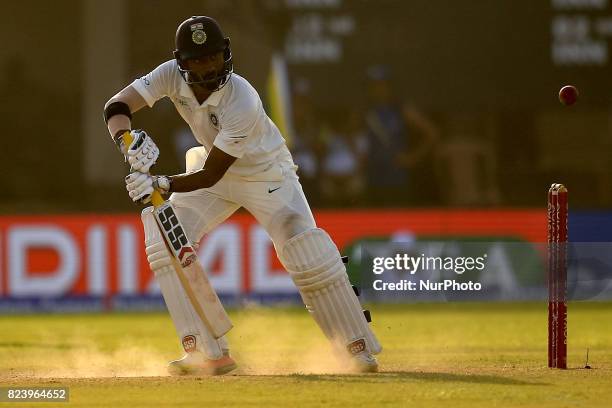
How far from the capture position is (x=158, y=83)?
752cm

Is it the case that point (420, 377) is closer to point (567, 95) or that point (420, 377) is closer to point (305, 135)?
point (567, 95)

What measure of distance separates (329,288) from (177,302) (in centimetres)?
78

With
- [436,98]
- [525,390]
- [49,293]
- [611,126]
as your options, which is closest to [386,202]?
[436,98]

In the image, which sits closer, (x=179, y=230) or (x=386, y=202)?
(x=179, y=230)

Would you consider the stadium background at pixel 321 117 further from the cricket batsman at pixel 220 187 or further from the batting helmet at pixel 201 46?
the batting helmet at pixel 201 46

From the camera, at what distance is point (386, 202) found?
13.5m

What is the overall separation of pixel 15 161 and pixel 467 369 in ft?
24.1

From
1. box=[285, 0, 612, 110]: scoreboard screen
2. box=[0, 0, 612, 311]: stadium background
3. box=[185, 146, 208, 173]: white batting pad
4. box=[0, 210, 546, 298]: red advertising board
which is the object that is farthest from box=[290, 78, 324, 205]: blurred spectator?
box=[185, 146, 208, 173]: white batting pad

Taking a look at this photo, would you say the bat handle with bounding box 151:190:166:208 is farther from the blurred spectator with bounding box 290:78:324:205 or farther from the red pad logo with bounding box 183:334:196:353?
the blurred spectator with bounding box 290:78:324:205

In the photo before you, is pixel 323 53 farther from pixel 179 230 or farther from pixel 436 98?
pixel 179 230

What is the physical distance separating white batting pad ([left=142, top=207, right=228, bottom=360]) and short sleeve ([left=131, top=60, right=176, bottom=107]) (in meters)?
0.62

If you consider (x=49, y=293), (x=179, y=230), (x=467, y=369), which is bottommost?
(x=49, y=293)

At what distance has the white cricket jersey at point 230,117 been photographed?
7195 mm

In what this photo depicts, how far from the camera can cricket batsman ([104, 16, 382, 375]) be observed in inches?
283
